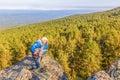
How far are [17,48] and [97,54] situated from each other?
84.5 ft

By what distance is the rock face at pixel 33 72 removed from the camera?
28.1 m

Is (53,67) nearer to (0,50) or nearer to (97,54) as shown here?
(97,54)

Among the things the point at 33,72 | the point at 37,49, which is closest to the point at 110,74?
the point at 33,72

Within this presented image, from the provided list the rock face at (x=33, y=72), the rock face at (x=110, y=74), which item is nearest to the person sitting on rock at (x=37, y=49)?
the rock face at (x=33, y=72)

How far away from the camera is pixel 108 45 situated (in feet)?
261

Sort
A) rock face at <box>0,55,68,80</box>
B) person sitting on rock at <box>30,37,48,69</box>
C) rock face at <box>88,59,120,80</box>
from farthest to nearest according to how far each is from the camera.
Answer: person sitting on rock at <box>30,37,48,69</box> < rock face at <box>0,55,68,80</box> < rock face at <box>88,59,120,80</box>

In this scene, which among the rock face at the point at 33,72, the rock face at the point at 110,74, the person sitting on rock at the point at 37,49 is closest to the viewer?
the rock face at the point at 110,74

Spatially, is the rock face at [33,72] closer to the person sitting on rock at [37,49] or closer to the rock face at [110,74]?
the person sitting on rock at [37,49]

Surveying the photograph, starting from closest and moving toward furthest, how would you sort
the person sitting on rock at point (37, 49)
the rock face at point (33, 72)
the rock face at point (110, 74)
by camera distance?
the rock face at point (110, 74) < the rock face at point (33, 72) < the person sitting on rock at point (37, 49)

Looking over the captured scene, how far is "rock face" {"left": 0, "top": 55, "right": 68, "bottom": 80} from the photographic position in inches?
1107

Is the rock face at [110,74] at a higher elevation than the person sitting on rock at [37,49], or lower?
lower

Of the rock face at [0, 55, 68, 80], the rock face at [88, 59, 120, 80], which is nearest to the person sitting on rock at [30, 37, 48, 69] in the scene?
the rock face at [0, 55, 68, 80]

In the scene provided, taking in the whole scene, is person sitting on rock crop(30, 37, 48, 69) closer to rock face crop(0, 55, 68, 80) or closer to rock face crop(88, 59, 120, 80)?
rock face crop(0, 55, 68, 80)

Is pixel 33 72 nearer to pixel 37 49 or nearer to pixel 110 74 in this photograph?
pixel 37 49
